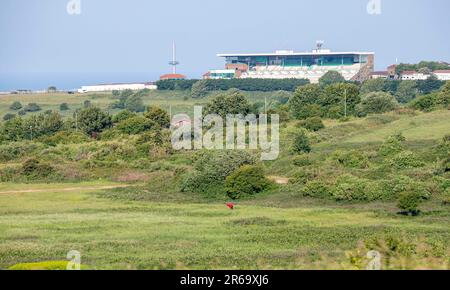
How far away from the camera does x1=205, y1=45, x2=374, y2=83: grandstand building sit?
121 meters

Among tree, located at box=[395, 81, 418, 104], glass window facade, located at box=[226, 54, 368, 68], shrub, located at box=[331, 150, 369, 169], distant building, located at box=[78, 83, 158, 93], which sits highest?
glass window facade, located at box=[226, 54, 368, 68]

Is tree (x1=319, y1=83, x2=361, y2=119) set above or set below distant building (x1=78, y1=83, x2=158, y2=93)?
above

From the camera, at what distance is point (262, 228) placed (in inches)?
1075

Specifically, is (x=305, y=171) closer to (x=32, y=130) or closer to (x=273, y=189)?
(x=273, y=189)

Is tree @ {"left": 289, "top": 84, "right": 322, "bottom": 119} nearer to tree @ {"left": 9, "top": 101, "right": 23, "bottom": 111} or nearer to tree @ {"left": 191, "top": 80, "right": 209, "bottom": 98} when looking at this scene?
tree @ {"left": 191, "top": 80, "right": 209, "bottom": 98}

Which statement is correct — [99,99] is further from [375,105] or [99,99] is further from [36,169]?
[36,169]

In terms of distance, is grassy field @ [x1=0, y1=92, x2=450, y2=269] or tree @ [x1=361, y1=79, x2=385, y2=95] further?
tree @ [x1=361, y1=79, x2=385, y2=95]

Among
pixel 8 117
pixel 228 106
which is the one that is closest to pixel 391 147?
pixel 228 106

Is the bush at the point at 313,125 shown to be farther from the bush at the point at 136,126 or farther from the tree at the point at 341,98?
the bush at the point at 136,126

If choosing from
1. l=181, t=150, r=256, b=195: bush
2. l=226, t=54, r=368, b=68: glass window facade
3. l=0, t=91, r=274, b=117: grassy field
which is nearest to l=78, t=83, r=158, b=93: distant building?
l=0, t=91, r=274, b=117: grassy field

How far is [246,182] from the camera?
35.4 metres

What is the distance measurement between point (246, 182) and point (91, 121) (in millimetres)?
29467

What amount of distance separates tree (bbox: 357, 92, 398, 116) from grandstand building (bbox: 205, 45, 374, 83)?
52121 millimetres
